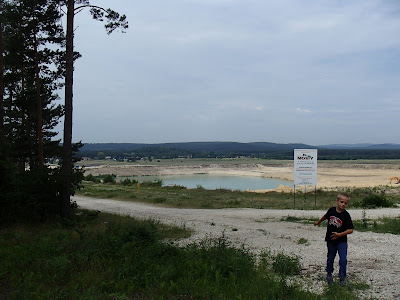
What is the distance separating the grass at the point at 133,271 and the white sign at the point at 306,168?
12479 millimetres

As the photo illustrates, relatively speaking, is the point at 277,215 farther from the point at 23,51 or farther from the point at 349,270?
the point at 23,51

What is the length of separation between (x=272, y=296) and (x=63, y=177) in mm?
9141

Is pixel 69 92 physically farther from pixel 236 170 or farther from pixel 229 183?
pixel 236 170

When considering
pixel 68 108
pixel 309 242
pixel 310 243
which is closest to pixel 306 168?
pixel 309 242

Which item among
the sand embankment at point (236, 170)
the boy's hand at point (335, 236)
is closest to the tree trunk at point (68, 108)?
the boy's hand at point (335, 236)

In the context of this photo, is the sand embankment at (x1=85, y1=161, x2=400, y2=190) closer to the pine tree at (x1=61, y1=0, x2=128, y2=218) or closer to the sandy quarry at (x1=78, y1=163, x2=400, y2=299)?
the sandy quarry at (x1=78, y1=163, x2=400, y2=299)

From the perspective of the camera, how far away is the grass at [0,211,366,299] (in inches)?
215

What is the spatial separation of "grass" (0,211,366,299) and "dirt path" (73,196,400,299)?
0.89 m

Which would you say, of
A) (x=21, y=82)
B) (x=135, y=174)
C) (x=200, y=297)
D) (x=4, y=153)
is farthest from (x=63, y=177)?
(x=135, y=174)

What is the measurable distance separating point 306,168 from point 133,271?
15.6 meters

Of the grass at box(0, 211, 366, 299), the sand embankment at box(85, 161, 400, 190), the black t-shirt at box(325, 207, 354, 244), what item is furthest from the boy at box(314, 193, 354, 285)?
the sand embankment at box(85, 161, 400, 190)

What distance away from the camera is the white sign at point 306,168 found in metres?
20.2

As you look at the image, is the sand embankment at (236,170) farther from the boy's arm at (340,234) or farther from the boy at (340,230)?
the boy's arm at (340,234)

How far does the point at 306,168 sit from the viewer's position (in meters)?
20.2
